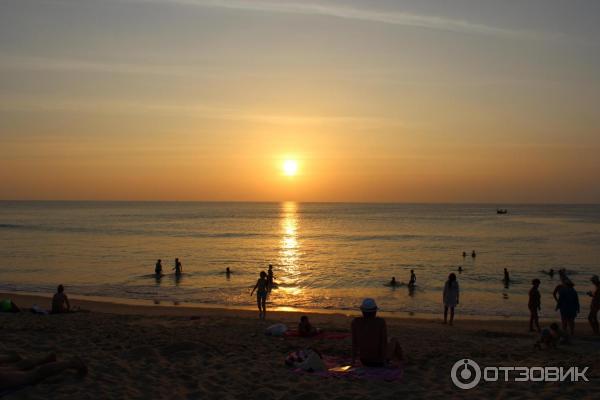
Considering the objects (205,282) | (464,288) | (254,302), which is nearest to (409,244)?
(464,288)

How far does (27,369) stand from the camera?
8.08 metres

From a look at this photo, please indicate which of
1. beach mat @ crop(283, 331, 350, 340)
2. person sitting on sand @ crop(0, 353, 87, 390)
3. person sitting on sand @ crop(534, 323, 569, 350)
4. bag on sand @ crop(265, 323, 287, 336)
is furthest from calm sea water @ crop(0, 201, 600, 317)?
person sitting on sand @ crop(0, 353, 87, 390)

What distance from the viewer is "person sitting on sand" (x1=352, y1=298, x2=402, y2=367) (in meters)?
8.94

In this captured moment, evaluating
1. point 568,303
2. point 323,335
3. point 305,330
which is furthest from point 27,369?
point 568,303

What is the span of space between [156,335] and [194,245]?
46.3 metres

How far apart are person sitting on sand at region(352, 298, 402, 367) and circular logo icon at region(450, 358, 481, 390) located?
136cm

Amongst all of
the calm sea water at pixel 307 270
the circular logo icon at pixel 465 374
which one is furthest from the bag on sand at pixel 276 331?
the calm sea water at pixel 307 270

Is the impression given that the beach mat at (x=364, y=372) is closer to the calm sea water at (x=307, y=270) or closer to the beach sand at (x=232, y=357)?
the beach sand at (x=232, y=357)

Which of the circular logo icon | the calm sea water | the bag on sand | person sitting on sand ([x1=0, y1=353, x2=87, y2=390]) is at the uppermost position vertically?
person sitting on sand ([x1=0, y1=353, x2=87, y2=390])

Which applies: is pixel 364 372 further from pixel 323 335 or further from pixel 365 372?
pixel 323 335

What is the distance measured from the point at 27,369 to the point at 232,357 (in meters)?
3.93

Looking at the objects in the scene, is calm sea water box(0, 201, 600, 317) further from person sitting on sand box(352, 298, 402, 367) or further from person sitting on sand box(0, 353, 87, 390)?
person sitting on sand box(0, 353, 87, 390)

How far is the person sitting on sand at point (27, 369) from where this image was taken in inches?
291
